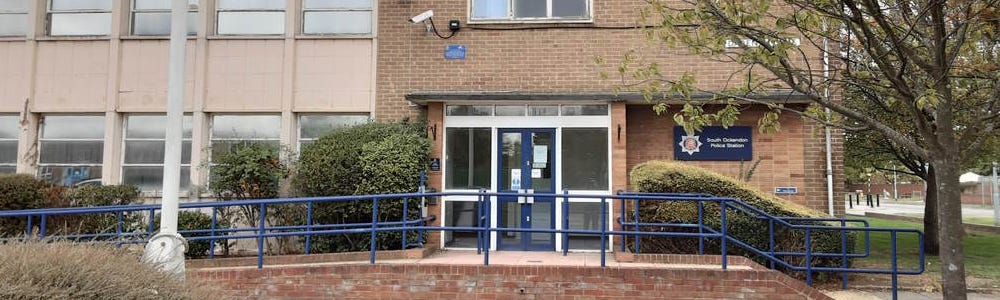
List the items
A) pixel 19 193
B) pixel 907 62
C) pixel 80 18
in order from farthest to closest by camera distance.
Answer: pixel 80 18
pixel 19 193
pixel 907 62

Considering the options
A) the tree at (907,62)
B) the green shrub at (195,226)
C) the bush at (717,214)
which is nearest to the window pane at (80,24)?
the green shrub at (195,226)

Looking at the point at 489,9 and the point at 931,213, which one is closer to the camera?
the point at 489,9

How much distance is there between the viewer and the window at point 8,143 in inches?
442

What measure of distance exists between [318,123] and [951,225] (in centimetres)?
885

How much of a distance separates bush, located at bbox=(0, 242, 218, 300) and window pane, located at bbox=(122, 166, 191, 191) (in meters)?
7.26

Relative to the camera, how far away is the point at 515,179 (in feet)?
33.1

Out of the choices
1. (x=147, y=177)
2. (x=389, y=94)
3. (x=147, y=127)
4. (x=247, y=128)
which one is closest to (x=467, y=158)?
(x=389, y=94)

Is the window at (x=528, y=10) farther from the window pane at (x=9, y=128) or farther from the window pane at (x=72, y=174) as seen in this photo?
the window pane at (x=9, y=128)

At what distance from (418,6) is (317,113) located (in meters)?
2.45

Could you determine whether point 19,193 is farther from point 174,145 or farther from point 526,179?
point 526,179

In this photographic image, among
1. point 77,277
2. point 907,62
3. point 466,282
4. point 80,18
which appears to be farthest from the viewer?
point 80,18

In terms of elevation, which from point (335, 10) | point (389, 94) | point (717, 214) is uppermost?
point (335, 10)

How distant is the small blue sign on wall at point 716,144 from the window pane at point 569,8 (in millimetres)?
2431

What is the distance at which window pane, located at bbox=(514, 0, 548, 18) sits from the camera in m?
10.8
